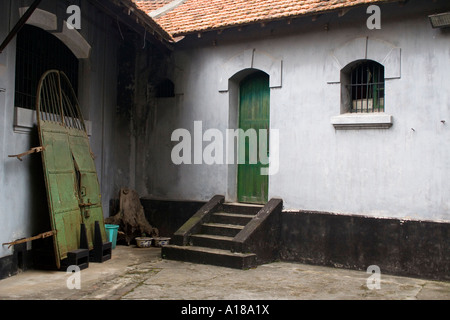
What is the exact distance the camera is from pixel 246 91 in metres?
10.3

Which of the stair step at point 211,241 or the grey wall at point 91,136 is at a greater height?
the grey wall at point 91,136

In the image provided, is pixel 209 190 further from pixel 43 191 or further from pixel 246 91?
pixel 43 191

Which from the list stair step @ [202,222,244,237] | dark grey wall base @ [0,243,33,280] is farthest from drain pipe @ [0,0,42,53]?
stair step @ [202,222,244,237]

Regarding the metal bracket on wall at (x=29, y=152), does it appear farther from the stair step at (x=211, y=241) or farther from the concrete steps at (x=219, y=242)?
the stair step at (x=211, y=241)

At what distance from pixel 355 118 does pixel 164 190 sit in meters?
4.71

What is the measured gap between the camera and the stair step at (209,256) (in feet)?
26.6

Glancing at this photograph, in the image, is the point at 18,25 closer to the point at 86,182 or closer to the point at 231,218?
the point at 86,182

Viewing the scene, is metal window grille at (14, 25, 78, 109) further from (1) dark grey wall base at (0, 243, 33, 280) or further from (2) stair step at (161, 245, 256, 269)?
(2) stair step at (161, 245, 256, 269)

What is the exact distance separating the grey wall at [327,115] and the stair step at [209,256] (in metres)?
1.67

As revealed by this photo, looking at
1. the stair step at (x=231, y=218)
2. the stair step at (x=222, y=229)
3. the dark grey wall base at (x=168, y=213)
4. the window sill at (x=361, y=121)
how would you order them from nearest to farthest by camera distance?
the window sill at (x=361, y=121)
the stair step at (x=222, y=229)
the stair step at (x=231, y=218)
the dark grey wall base at (x=168, y=213)

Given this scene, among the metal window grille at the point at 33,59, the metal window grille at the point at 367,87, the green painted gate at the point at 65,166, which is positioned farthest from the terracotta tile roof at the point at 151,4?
the metal window grille at the point at 367,87

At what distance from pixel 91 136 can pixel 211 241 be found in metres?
3.42

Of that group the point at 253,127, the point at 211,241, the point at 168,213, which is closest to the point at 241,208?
the point at 211,241
